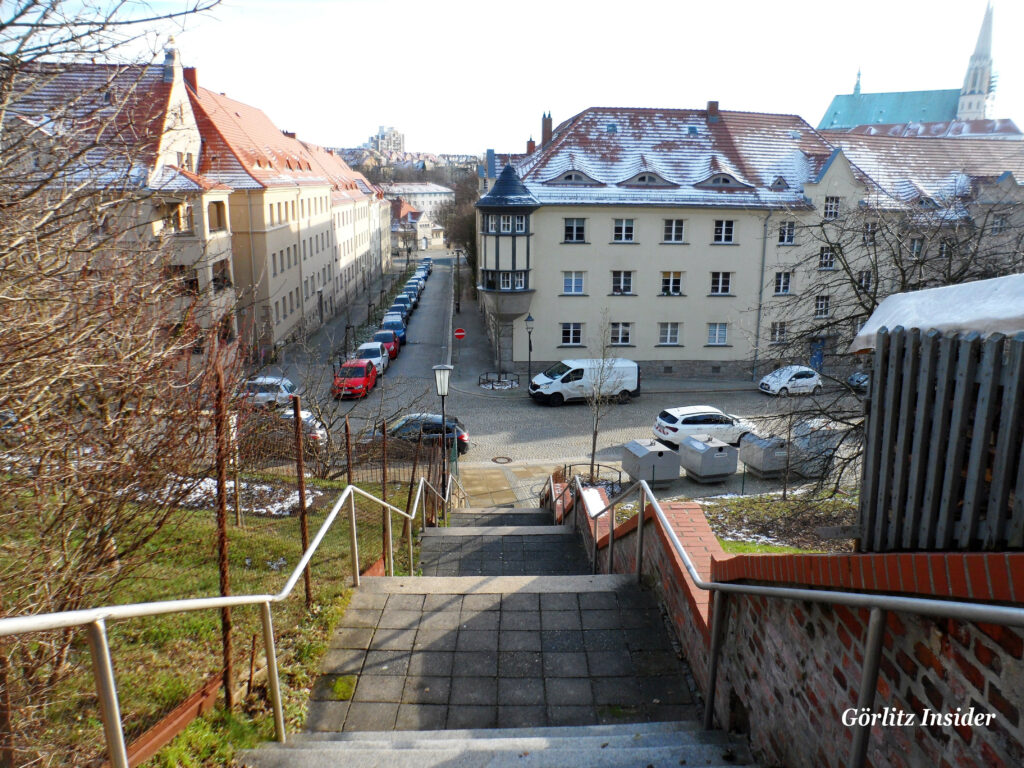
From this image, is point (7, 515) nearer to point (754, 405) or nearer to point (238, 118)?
point (754, 405)

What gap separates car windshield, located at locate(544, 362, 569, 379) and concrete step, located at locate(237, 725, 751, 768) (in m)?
23.5

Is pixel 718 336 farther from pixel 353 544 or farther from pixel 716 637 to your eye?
pixel 716 637

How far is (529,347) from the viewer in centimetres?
3041

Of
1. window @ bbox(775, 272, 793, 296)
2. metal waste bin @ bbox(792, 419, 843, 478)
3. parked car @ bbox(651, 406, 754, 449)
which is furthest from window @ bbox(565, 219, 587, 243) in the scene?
metal waste bin @ bbox(792, 419, 843, 478)

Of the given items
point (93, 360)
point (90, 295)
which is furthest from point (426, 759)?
point (90, 295)

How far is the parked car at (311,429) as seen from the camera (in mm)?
15186

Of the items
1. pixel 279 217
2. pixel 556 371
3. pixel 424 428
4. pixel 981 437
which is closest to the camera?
pixel 981 437

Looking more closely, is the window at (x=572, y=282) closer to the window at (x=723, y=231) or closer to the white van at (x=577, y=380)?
the white van at (x=577, y=380)

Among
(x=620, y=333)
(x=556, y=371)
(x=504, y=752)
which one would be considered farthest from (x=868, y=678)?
(x=620, y=333)

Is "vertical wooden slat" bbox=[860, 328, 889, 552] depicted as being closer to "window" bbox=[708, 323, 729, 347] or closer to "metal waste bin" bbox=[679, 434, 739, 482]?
"metal waste bin" bbox=[679, 434, 739, 482]

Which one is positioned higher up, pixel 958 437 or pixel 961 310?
pixel 961 310

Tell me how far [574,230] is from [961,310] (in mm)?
27775

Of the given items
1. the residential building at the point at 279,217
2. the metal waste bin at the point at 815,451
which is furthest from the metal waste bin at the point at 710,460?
the residential building at the point at 279,217

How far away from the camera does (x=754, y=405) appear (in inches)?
1118
